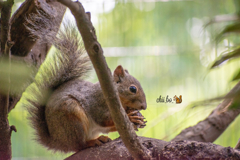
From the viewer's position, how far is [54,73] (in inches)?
62.2

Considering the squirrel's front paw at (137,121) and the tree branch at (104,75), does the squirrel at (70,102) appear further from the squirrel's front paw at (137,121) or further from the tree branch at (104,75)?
the tree branch at (104,75)

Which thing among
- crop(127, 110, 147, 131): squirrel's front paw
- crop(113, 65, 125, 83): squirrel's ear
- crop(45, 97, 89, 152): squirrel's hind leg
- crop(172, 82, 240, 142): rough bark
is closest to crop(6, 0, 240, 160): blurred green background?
crop(172, 82, 240, 142): rough bark

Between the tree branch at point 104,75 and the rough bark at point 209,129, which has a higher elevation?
the tree branch at point 104,75

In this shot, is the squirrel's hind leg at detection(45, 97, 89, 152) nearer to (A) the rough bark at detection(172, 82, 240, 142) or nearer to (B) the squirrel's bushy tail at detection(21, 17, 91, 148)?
(B) the squirrel's bushy tail at detection(21, 17, 91, 148)

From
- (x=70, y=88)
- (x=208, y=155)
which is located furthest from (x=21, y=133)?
(x=208, y=155)

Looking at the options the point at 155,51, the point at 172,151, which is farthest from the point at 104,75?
the point at 155,51

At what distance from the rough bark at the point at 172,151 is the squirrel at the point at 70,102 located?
4.5 inches

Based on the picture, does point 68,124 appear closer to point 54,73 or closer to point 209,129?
point 54,73

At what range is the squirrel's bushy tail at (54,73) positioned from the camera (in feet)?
4.84

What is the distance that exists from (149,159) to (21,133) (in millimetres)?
1805

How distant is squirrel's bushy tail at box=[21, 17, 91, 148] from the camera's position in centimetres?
147

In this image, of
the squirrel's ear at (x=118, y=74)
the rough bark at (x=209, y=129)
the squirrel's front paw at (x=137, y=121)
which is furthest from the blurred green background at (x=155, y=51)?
the squirrel's front paw at (x=137, y=121)

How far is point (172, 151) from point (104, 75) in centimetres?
63

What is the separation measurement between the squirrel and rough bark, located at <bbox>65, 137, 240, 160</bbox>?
114 millimetres
